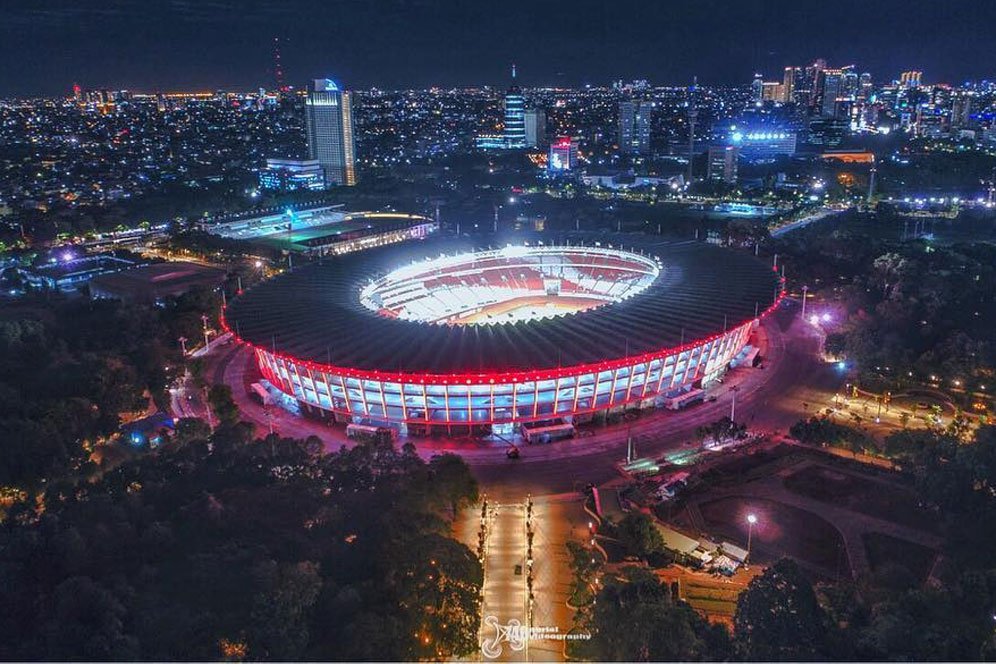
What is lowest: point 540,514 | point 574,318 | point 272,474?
point 540,514

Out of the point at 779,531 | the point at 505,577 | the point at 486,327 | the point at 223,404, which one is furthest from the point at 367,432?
the point at 779,531

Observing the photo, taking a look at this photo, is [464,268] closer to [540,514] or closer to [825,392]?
[825,392]

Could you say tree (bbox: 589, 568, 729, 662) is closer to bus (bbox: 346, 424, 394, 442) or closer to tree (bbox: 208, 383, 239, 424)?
bus (bbox: 346, 424, 394, 442)

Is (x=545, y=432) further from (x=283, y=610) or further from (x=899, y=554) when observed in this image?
(x=283, y=610)

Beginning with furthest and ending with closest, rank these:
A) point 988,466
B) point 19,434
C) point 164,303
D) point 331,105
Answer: point 331,105, point 164,303, point 19,434, point 988,466

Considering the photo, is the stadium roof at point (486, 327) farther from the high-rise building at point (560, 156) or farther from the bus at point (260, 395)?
the high-rise building at point (560, 156)

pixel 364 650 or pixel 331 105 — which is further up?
pixel 331 105

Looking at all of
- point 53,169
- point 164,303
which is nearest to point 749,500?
point 164,303

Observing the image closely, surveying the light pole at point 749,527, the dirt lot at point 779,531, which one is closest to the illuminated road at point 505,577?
the dirt lot at point 779,531

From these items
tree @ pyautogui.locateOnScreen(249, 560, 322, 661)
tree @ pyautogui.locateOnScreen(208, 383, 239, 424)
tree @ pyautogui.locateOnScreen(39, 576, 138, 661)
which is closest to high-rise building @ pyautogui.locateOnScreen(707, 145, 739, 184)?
tree @ pyautogui.locateOnScreen(208, 383, 239, 424)
